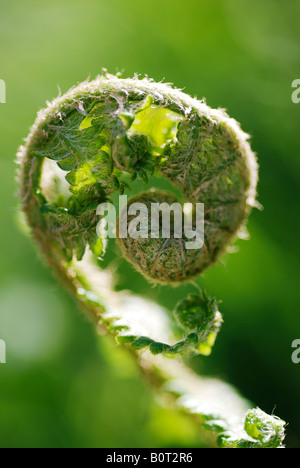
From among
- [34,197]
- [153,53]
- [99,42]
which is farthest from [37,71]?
[34,197]

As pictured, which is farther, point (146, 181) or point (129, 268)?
point (129, 268)

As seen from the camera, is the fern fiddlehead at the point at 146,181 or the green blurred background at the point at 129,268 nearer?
the fern fiddlehead at the point at 146,181

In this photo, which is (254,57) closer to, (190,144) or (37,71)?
(37,71)

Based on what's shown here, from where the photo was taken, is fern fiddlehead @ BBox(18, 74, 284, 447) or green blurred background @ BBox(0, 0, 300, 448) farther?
green blurred background @ BBox(0, 0, 300, 448)

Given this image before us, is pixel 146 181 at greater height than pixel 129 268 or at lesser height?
greater
